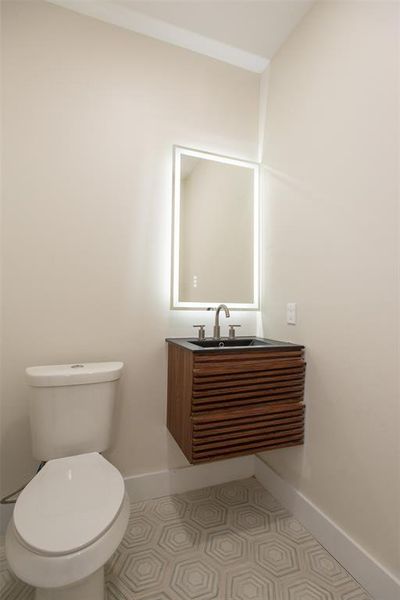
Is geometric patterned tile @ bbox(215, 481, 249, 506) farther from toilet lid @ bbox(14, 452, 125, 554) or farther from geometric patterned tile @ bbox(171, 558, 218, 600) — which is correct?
toilet lid @ bbox(14, 452, 125, 554)

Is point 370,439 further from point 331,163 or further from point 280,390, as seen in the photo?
point 331,163

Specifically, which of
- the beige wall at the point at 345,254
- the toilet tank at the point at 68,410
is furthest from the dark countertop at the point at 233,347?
the toilet tank at the point at 68,410

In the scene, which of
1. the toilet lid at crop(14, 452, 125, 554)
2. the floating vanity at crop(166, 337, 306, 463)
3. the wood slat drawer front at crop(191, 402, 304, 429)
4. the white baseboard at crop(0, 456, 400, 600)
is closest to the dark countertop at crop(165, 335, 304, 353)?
the floating vanity at crop(166, 337, 306, 463)

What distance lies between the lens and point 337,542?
1.23m

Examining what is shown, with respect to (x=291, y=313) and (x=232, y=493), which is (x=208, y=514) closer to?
(x=232, y=493)

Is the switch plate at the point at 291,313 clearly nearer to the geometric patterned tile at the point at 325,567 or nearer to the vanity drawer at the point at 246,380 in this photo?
the vanity drawer at the point at 246,380

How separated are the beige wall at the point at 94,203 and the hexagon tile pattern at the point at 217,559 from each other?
0.93ft

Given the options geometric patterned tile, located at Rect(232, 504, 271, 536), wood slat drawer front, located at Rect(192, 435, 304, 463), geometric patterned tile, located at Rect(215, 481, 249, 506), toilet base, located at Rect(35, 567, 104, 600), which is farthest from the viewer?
geometric patterned tile, located at Rect(215, 481, 249, 506)

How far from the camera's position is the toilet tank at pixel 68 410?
4.06ft

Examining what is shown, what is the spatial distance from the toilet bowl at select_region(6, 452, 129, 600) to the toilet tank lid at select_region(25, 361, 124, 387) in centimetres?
32

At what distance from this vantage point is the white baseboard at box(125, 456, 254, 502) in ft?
5.21

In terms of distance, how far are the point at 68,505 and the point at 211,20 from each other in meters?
2.32

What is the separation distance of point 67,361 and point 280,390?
1.07 meters

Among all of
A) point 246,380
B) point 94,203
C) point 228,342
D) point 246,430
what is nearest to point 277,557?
point 246,430
